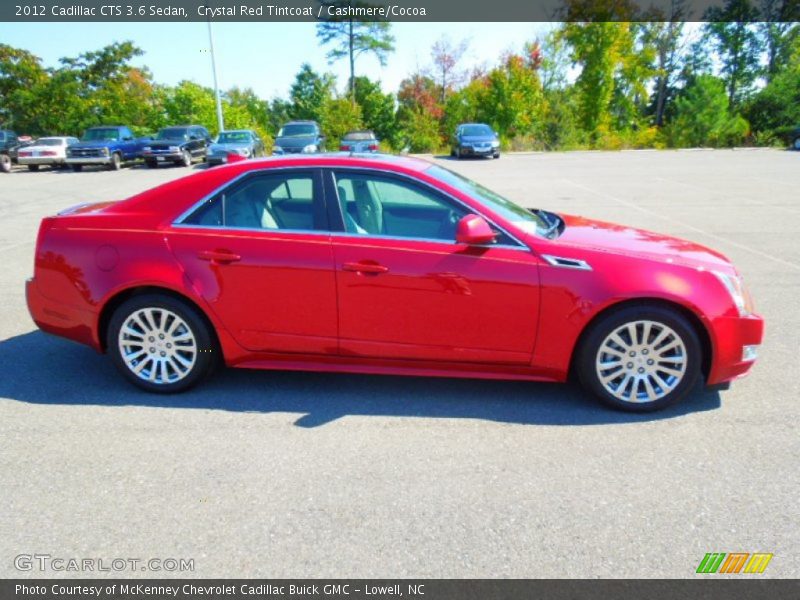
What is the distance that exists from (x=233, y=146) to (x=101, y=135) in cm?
738

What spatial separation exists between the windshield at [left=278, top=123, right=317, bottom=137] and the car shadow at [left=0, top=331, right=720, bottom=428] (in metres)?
21.6

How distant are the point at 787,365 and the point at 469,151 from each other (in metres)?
25.7

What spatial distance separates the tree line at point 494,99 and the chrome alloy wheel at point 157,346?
3538 centimetres

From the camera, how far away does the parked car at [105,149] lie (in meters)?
25.3

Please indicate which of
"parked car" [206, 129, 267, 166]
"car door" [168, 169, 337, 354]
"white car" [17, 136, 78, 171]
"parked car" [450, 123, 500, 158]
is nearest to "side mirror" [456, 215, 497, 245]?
"car door" [168, 169, 337, 354]

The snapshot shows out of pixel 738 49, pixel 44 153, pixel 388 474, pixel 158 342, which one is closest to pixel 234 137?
pixel 44 153

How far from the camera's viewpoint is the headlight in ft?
12.3

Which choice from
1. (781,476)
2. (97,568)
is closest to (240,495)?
(97,568)

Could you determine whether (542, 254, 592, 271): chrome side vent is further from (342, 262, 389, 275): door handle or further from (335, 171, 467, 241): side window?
(342, 262, 389, 275): door handle

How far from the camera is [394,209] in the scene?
417 centimetres

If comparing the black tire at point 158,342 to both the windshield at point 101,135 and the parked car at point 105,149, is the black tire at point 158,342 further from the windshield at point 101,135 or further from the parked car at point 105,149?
the windshield at point 101,135

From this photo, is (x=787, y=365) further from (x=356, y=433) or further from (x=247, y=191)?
(x=247, y=191)
